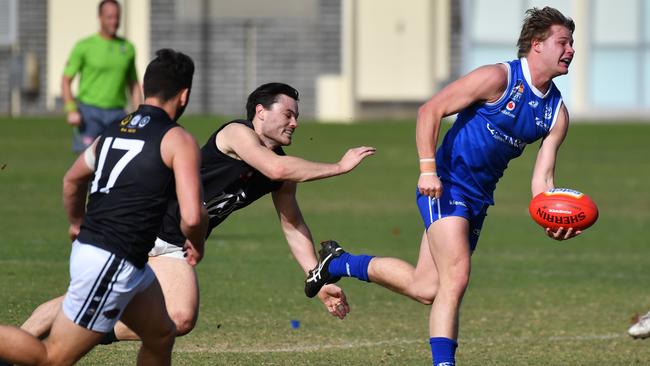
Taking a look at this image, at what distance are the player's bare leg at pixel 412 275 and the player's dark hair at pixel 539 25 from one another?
1216 mm

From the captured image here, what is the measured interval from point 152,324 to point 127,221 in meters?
0.54

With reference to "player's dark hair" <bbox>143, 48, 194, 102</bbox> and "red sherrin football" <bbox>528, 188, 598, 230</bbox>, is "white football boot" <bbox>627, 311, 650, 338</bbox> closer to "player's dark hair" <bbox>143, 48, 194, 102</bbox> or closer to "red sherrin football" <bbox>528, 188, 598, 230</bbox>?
"red sherrin football" <bbox>528, 188, 598, 230</bbox>


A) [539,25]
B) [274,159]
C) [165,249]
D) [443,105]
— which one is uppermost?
[539,25]

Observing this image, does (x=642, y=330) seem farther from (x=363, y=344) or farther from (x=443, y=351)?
(x=363, y=344)

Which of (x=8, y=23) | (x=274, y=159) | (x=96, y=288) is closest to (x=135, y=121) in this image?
(x=96, y=288)

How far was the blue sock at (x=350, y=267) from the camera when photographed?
28.7 ft

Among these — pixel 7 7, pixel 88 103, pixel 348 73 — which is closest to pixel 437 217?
pixel 88 103

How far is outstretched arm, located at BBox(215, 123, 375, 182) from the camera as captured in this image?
7.29 metres

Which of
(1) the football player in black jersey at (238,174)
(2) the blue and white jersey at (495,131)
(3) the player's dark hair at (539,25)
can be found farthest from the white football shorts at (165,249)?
(3) the player's dark hair at (539,25)

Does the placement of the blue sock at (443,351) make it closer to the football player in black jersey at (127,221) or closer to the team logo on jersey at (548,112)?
→ the team logo on jersey at (548,112)

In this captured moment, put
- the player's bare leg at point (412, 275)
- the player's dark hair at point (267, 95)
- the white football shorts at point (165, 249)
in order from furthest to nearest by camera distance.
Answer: the player's bare leg at point (412, 275), the player's dark hair at point (267, 95), the white football shorts at point (165, 249)

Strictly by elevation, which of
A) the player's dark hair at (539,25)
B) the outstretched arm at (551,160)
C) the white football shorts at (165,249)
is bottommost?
the white football shorts at (165,249)

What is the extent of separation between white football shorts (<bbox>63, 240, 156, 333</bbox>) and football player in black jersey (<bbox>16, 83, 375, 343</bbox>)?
0.95m

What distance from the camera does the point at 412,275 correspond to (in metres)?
8.28
